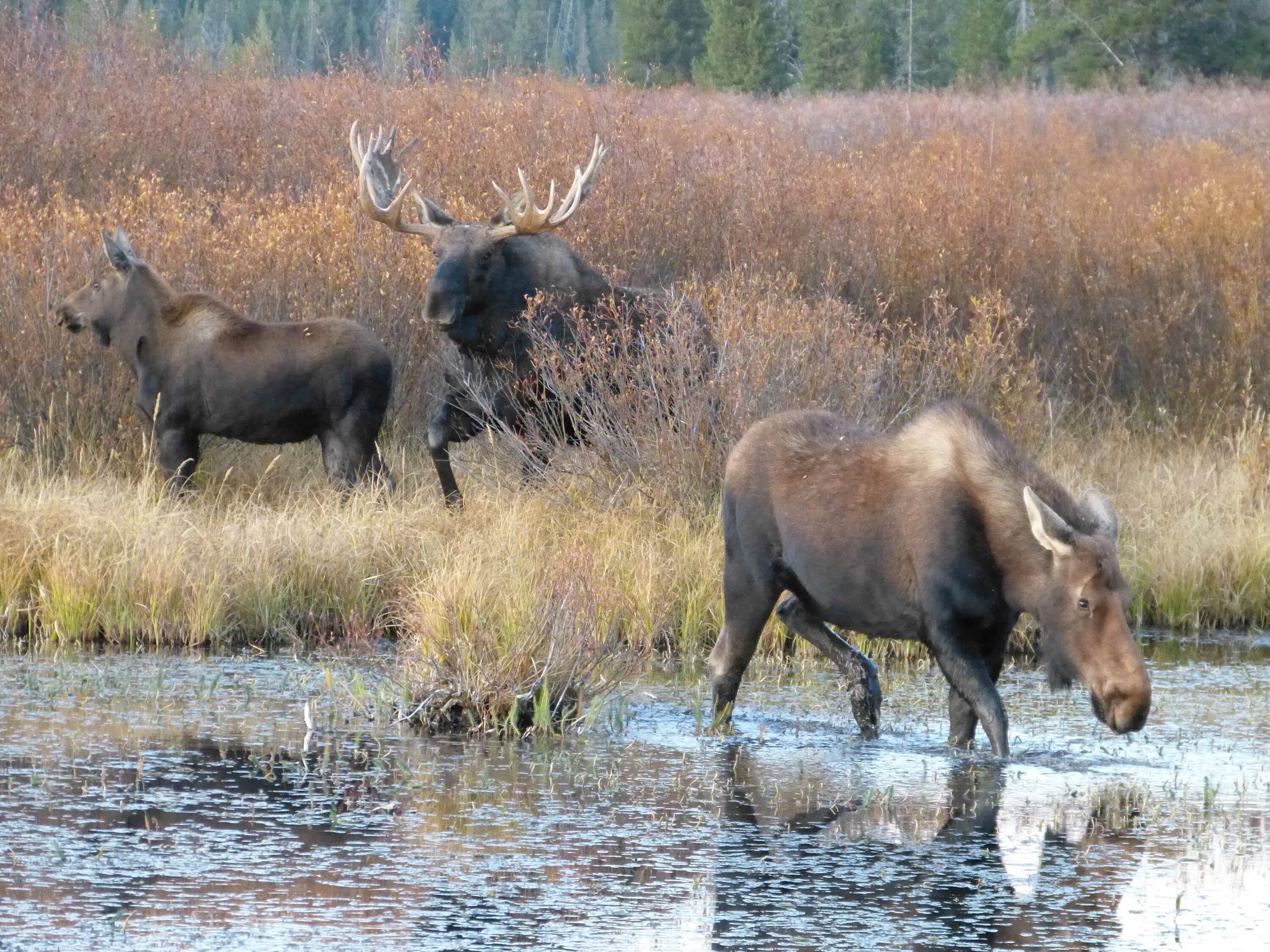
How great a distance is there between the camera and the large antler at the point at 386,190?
11.8m

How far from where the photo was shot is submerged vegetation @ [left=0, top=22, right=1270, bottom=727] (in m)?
9.36

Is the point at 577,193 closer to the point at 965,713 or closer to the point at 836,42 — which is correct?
the point at 965,713

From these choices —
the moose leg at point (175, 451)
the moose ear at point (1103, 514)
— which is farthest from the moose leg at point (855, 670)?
the moose leg at point (175, 451)

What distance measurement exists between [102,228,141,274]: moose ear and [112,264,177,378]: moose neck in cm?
8

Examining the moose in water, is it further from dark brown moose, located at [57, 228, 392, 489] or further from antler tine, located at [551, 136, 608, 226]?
dark brown moose, located at [57, 228, 392, 489]

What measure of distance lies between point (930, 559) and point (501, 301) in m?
5.06

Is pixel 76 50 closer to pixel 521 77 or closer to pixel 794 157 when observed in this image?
pixel 521 77

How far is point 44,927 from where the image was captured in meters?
4.86

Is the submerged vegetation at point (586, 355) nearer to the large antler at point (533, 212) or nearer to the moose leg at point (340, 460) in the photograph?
the moose leg at point (340, 460)

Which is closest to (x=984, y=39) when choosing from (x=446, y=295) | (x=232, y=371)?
(x=446, y=295)

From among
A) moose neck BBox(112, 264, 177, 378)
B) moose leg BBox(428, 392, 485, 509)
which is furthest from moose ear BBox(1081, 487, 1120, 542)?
moose neck BBox(112, 264, 177, 378)

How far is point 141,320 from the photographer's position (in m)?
11.3

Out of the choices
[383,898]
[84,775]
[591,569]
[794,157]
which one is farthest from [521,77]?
[383,898]

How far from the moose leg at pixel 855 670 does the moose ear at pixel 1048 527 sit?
3.81 ft
